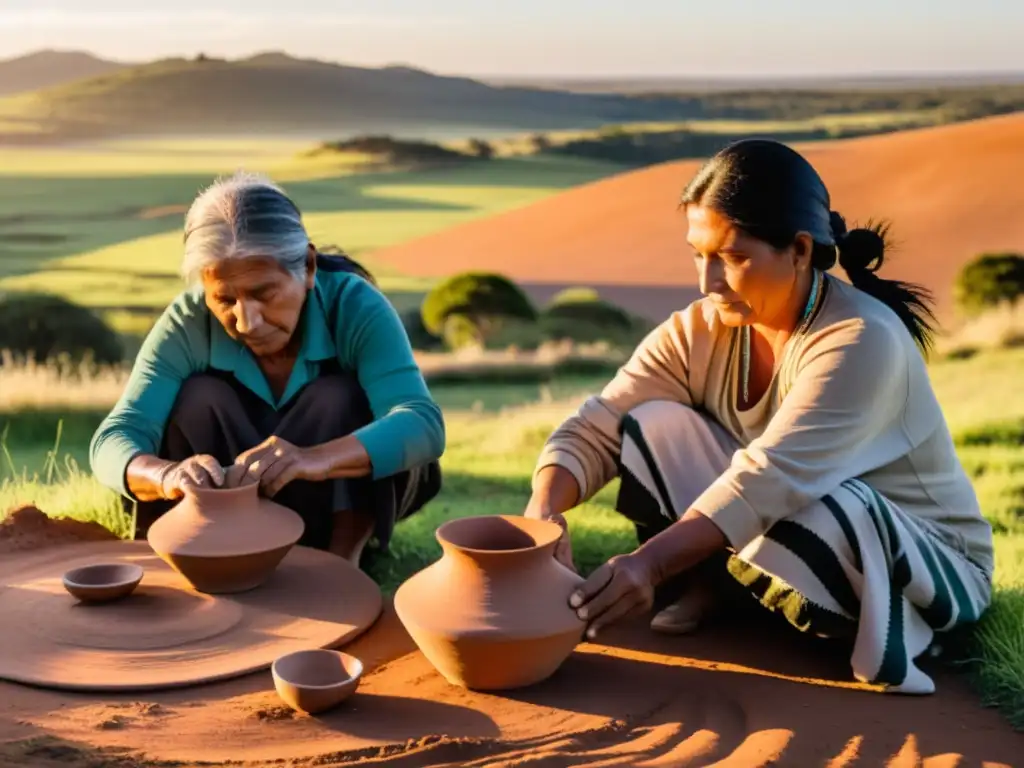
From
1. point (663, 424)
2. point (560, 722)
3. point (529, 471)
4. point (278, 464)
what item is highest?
point (663, 424)

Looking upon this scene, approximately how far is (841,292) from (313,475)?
164 centimetres

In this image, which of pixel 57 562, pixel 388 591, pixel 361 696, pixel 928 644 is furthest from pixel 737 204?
pixel 57 562

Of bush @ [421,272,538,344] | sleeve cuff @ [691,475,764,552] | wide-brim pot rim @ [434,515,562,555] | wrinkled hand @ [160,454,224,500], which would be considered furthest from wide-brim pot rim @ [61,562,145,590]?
bush @ [421,272,538,344]

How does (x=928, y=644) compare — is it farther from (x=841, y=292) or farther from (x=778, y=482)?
(x=841, y=292)

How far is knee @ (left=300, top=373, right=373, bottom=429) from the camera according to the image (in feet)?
13.5

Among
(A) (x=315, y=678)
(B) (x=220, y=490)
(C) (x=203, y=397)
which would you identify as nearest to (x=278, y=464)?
(B) (x=220, y=490)

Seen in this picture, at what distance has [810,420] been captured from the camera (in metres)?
3.31

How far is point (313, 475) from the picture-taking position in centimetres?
388

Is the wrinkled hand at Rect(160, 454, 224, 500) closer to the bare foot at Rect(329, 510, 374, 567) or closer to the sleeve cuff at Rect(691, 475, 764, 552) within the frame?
the bare foot at Rect(329, 510, 374, 567)

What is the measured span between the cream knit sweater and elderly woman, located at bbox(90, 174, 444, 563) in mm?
661

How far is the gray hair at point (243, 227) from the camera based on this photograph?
3832 mm

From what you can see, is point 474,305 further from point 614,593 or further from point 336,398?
point 614,593

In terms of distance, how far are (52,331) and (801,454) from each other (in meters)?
7.73

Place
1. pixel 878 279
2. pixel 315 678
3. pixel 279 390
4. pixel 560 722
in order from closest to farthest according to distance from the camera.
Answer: pixel 560 722 → pixel 315 678 → pixel 878 279 → pixel 279 390
